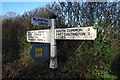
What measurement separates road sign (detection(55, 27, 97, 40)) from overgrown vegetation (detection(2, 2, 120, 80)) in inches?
37.3

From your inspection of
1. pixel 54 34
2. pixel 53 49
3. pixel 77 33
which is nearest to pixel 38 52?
pixel 53 49

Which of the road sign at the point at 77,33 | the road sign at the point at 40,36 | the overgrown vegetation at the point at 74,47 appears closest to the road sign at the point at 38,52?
the road sign at the point at 40,36

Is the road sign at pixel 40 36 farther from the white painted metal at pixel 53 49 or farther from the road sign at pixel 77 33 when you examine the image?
the road sign at pixel 77 33

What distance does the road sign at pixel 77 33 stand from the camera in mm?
4996

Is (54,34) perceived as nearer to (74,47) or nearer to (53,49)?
(53,49)

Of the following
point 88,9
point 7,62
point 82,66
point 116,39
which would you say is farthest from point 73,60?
point 7,62

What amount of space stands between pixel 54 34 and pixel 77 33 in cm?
65

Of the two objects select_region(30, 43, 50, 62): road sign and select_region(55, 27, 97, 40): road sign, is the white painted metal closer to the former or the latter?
select_region(55, 27, 97, 40): road sign

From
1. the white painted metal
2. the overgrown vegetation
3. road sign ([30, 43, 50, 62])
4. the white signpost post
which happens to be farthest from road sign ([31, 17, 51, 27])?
the overgrown vegetation

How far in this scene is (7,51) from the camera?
304 inches

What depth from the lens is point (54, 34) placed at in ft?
18.4

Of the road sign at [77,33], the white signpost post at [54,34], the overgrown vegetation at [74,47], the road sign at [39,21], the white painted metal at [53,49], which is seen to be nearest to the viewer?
the road sign at [77,33]

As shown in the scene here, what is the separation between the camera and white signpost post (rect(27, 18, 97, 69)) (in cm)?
513

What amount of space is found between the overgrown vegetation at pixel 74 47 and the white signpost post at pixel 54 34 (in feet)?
2.00
